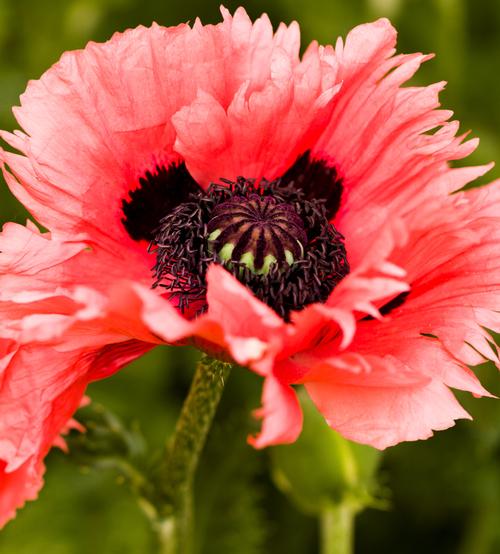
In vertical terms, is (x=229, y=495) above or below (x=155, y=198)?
below

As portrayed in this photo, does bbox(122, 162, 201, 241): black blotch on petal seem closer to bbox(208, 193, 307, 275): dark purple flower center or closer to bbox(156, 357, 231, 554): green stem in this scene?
bbox(208, 193, 307, 275): dark purple flower center

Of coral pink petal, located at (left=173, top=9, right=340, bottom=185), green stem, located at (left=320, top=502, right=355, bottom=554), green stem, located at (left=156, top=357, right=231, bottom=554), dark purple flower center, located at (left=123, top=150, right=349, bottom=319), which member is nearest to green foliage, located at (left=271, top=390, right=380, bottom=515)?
green stem, located at (left=320, top=502, right=355, bottom=554)

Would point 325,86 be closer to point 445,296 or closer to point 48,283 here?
point 445,296

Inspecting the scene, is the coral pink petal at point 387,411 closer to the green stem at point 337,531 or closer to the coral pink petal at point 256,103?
the coral pink petal at point 256,103

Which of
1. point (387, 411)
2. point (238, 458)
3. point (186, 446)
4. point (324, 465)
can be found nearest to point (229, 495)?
point (238, 458)

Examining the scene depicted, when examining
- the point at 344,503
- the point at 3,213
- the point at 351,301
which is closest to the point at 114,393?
the point at 3,213

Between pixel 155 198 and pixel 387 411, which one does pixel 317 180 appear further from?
pixel 387 411
